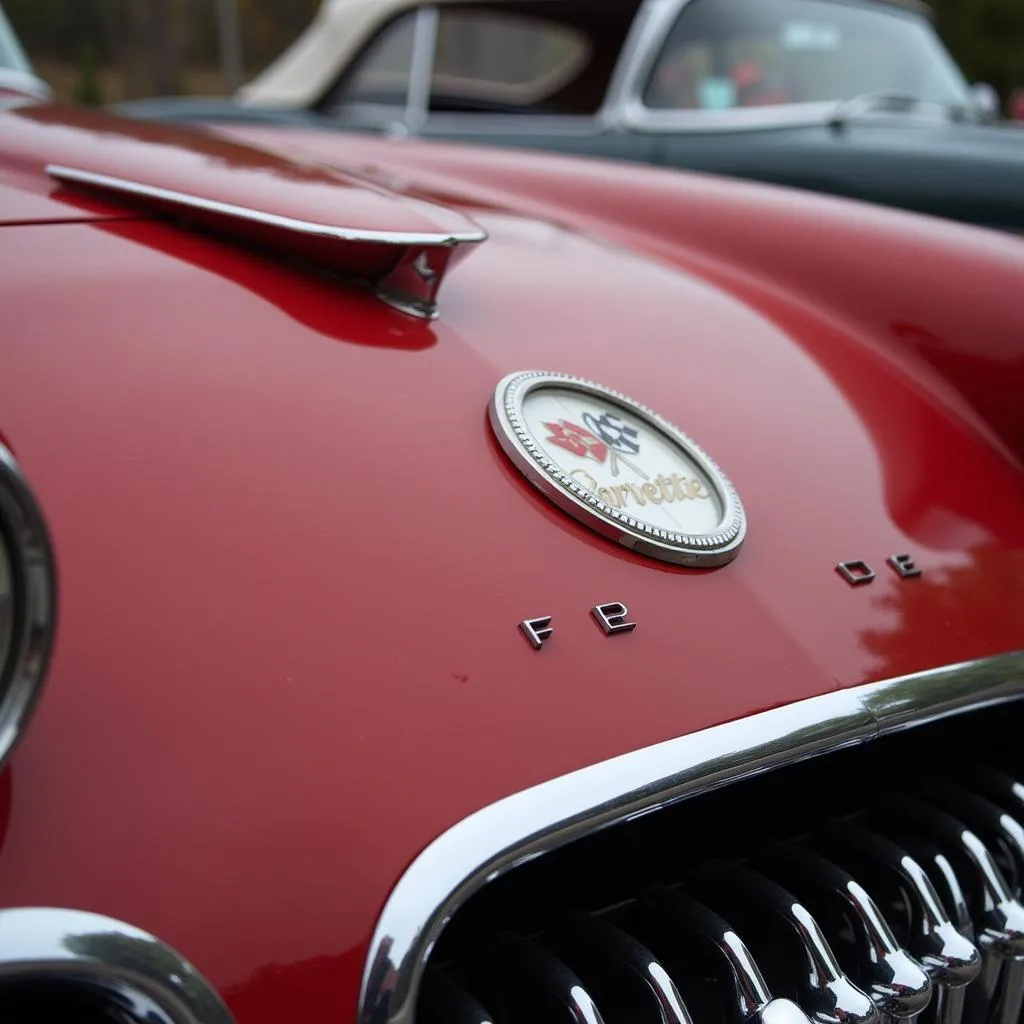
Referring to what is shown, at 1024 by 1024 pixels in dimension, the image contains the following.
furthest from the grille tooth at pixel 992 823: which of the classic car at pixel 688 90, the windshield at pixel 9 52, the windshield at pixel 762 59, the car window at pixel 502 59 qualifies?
the car window at pixel 502 59

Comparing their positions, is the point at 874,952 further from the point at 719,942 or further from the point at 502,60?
the point at 502,60

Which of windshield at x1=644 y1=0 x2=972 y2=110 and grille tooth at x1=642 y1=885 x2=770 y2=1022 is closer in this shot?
grille tooth at x1=642 y1=885 x2=770 y2=1022

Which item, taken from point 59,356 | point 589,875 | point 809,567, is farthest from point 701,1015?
point 59,356

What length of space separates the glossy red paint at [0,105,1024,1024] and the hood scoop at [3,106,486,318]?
0.10 feet

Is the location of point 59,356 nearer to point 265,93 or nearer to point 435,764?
point 435,764

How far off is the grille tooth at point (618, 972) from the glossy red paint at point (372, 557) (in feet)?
0.44

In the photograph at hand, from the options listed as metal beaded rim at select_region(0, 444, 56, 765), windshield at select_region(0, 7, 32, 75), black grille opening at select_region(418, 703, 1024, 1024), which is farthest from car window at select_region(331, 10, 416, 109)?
metal beaded rim at select_region(0, 444, 56, 765)

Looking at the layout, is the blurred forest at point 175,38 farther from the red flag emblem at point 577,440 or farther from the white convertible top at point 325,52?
the red flag emblem at point 577,440

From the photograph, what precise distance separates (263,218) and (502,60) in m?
2.51

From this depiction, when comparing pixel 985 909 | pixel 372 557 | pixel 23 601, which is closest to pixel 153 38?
pixel 372 557

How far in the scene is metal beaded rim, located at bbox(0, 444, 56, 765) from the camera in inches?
22.1

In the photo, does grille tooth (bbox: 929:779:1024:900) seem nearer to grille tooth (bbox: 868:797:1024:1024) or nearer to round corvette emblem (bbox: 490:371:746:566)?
grille tooth (bbox: 868:797:1024:1024)

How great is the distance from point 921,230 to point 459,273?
1.95 ft

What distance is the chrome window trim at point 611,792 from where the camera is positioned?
688 millimetres
